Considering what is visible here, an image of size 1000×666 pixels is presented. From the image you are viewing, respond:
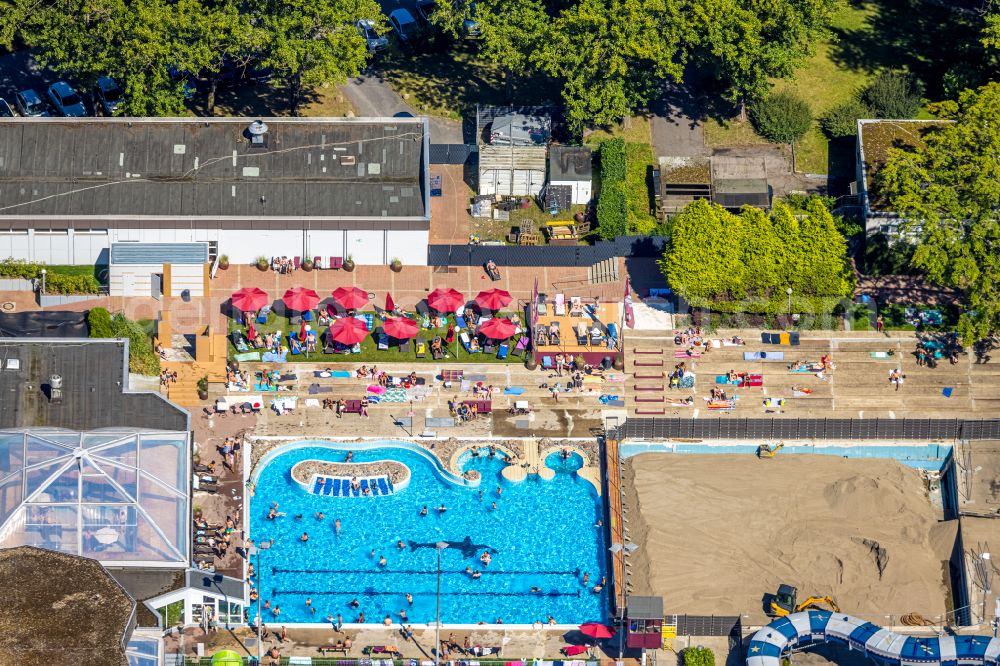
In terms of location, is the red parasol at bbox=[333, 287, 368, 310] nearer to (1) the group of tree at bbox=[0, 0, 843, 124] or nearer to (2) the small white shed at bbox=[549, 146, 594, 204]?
(1) the group of tree at bbox=[0, 0, 843, 124]

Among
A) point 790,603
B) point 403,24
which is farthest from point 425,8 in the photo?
point 790,603

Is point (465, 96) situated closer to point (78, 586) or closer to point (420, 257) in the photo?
point (420, 257)

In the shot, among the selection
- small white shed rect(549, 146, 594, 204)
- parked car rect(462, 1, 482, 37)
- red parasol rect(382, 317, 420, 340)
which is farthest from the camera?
parked car rect(462, 1, 482, 37)

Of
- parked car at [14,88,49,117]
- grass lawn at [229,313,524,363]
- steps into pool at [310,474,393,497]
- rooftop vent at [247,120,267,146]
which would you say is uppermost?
parked car at [14,88,49,117]

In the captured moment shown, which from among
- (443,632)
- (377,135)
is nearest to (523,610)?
(443,632)

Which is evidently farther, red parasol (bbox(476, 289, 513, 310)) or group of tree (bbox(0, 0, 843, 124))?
group of tree (bbox(0, 0, 843, 124))

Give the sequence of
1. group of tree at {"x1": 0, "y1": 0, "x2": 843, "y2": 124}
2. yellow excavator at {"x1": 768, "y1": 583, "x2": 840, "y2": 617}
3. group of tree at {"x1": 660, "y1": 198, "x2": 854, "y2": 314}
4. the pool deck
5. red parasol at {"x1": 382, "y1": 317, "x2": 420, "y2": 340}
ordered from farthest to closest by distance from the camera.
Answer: group of tree at {"x1": 0, "y1": 0, "x2": 843, "y2": 124} → group of tree at {"x1": 660, "y1": 198, "x2": 854, "y2": 314} → red parasol at {"x1": 382, "y1": 317, "x2": 420, "y2": 340} → yellow excavator at {"x1": 768, "y1": 583, "x2": 840, "y2": 617} → the pool deck

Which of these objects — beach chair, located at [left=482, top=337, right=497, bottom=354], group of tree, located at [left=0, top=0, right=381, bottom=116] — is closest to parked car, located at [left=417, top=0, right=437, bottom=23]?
group of tree, located at [left=0, top=0, right=381, bottom=116]

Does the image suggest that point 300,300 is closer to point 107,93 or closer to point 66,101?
point 107,93
